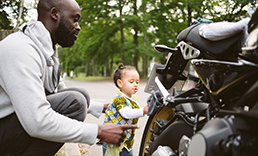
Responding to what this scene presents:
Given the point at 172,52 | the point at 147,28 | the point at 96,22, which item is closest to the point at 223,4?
the point at 147,28

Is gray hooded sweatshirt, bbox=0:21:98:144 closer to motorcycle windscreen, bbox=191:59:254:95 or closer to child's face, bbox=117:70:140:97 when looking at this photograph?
motorcycle windscreen, bbox=191:59:254:95

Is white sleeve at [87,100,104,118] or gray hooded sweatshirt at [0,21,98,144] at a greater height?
gray hooded sweatshirt at [0,21,98,144]

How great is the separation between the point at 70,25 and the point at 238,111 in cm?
155

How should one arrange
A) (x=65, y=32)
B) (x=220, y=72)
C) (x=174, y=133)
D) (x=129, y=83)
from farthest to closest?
1. (x=129, y=83)
2. (x=65, y=32)
3. (x=174, y=133)
4. (x=220, y=72)

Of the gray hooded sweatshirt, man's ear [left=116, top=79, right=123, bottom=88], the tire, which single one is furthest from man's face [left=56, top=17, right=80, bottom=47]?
the tire

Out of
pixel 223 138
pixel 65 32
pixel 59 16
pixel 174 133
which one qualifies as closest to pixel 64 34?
pixel 65 32

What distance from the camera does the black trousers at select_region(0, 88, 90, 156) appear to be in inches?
64.3

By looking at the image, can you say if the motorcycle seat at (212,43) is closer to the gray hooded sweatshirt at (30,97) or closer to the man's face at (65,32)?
the gray hooded sweatshirt at (30,97)

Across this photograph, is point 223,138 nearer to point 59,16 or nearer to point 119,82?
point 59,16

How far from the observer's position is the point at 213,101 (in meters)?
1.45

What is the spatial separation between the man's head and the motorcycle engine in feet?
4.79

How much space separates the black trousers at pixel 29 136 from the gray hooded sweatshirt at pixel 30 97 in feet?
0.31

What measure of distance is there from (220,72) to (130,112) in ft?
3.91

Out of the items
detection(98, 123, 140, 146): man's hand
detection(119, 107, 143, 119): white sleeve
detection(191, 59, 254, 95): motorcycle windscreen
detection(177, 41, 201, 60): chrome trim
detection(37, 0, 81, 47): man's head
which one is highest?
detection(37, 0, 81, 47): man's head
